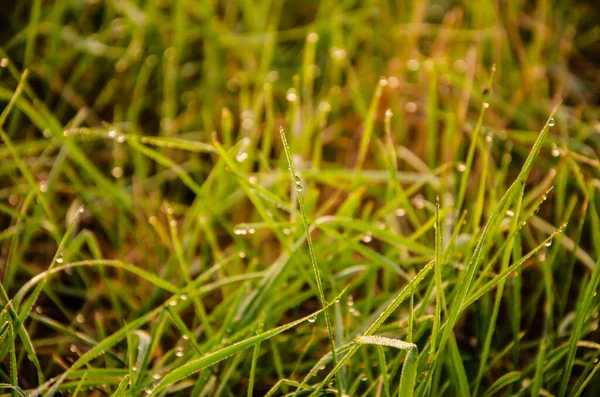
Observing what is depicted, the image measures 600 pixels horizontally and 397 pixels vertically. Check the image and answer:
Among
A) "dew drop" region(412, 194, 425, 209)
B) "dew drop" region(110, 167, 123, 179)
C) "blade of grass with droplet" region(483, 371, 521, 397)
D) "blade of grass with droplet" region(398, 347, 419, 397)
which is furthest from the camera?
"dew drop" region(110, 167, 123, 179)

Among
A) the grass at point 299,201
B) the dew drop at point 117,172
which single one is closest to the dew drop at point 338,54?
the grass at point 299,201

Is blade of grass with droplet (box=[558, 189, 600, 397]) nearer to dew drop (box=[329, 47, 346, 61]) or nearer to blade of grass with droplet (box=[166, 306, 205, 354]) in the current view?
blade of grass with droplet (box=[166, 306, 205, 354])

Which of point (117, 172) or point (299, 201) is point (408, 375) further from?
point (117, 172)

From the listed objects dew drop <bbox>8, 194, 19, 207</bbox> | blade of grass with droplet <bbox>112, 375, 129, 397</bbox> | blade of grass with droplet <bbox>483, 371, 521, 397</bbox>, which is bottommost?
blade of grass with droplet <bbox>483, 371, 521, 397</bbox>

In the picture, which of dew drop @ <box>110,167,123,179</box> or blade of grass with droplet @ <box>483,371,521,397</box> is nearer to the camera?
blade of grass with droplet @ <box>483,371,521,397</box>

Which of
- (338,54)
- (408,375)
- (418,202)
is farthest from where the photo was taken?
(338,54)

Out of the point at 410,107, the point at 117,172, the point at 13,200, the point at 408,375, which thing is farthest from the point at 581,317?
the point at 13,200

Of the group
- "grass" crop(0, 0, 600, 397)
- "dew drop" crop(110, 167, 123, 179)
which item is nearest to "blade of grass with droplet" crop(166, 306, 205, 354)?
"grass" crop(0, 0, 600, 397)

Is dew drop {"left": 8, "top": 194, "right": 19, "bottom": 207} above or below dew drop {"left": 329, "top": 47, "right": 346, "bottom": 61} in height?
below
